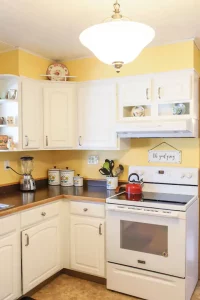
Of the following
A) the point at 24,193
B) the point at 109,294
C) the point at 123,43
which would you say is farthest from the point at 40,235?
the point at 123,43

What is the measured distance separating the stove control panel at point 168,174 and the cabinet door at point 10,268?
4.57 ft

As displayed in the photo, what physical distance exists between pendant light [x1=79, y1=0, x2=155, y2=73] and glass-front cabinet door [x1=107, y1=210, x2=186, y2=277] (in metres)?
1.44

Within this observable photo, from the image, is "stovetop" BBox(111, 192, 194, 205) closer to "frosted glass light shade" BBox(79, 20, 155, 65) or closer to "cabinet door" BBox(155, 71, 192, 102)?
"cabinet door" BBox(155, 71, 192, 102)

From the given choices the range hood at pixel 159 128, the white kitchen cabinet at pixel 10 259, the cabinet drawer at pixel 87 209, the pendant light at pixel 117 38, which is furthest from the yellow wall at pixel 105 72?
the pendant light at pixel 117 38

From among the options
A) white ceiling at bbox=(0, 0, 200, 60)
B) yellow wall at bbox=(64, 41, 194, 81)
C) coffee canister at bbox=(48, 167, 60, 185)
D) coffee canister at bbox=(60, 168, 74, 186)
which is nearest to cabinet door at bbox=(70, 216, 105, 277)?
coffee canister at bbox=(60, 168, 74, 186)

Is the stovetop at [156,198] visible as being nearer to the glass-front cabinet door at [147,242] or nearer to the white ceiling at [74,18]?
the glass-front cabinet door at [147,242]

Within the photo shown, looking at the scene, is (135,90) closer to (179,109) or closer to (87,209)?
(179,109)

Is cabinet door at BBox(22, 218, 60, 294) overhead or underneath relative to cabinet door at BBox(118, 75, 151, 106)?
underneath

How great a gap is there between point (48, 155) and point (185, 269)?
2.07 meters

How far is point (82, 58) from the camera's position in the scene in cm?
323

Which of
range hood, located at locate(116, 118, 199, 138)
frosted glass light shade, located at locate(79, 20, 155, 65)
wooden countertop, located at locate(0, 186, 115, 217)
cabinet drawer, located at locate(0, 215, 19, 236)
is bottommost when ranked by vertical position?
cabinet drawer, located at locate(0, 215, 19, 236)

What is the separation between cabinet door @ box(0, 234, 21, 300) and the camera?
2.23m

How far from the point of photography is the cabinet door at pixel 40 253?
246 cm

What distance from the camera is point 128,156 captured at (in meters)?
3.16
